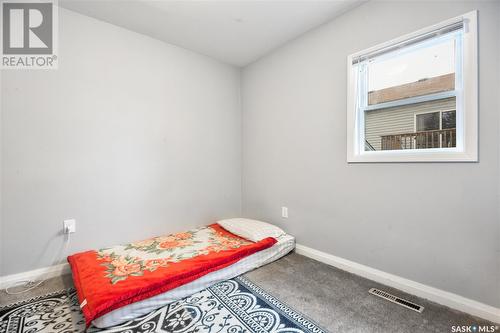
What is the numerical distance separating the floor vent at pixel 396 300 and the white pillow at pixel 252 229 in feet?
3.35

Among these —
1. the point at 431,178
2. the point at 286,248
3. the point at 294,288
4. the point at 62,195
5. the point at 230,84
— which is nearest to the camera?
the point at 431,178

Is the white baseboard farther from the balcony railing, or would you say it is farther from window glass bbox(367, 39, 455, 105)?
window glass bbox(367, 39, 455, 105)

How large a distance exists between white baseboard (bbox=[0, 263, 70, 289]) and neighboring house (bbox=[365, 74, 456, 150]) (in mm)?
2938

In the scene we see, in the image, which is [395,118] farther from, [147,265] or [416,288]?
[147,265]

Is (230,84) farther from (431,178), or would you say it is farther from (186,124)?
(431,178)

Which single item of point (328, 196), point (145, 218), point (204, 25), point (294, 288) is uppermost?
point (204, 25)

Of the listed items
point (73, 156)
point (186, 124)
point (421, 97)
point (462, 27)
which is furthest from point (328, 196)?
point (73, 156)

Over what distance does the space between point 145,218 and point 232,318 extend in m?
1.50

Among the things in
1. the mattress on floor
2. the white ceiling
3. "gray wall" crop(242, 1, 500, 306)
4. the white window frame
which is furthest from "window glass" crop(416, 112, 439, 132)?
the mattress on floor

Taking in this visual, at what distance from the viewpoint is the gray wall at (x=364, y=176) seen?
1.44 m

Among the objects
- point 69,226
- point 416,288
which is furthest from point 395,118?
point 69,226

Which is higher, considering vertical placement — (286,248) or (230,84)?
(230,84)

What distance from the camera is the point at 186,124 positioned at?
9.16 feet

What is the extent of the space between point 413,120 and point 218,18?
6.47 feet
